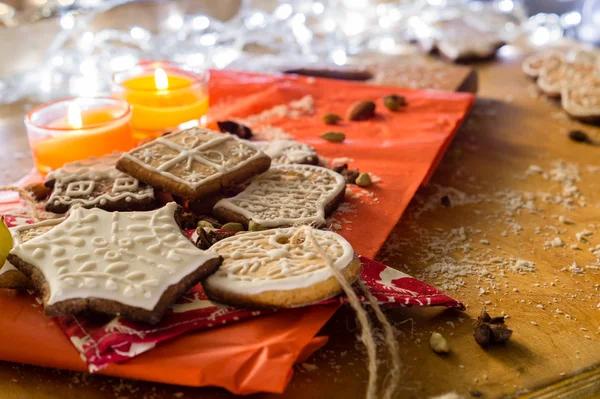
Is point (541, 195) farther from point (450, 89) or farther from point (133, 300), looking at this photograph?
point (133, 300)

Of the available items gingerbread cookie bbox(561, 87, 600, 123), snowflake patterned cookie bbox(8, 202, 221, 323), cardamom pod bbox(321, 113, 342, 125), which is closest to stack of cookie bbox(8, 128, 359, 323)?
snowflake patterned cookie bbox(8, 202, 221, 323)

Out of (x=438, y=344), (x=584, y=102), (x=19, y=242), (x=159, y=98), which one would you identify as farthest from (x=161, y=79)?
(x=584, y=102)

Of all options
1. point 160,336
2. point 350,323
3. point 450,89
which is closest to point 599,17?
point 450,89

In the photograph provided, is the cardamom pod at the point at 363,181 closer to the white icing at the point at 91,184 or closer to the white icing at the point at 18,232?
the white icing at the point at 91,184

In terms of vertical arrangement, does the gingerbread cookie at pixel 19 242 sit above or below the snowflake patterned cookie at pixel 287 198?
above

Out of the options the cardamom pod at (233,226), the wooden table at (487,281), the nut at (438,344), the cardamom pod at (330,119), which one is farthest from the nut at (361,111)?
the nut at (438,344)

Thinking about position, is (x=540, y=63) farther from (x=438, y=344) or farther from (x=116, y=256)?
(x=116, y=256)
